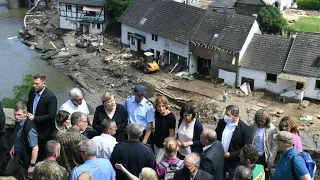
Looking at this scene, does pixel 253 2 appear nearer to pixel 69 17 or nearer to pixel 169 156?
pixel 69 17

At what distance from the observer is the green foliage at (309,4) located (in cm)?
4762

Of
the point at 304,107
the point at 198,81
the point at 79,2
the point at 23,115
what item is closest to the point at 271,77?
the point at 304,107

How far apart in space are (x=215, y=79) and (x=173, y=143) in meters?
26.8

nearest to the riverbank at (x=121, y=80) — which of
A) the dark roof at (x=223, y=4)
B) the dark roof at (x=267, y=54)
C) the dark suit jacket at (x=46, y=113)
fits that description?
the dark roof at (x=267, y=54)

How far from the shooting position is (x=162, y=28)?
1465 inches

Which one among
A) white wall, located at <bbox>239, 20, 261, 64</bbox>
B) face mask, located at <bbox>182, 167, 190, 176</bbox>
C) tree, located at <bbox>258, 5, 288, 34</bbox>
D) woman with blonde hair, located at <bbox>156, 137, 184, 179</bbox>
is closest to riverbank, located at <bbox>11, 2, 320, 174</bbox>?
white wall, located at <bbox>239, 20, 261, 64</bbox>

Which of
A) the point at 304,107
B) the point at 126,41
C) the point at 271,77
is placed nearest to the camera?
the point at 304,107

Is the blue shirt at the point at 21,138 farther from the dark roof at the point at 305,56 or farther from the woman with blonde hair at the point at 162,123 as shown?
the dark roof at the point at 305,56

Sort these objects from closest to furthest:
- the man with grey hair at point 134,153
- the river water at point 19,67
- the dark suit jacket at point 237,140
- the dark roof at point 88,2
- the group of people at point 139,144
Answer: the group of people at point 139,144 → the man with grey hair at point 134,153 → the dark suit jacket at point 237,140 → the river water at point 19,67 → the dark roof at point 88,2

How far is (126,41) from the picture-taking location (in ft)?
135

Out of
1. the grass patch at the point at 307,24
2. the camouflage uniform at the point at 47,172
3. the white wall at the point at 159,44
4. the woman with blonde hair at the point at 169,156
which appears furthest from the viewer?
the grass patch at the point at 307,24

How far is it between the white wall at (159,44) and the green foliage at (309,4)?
19474 mm

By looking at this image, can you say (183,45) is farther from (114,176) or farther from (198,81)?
(114,176)

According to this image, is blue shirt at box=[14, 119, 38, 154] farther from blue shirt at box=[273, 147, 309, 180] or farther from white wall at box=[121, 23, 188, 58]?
white wall at box=[121, 23, 188, 58]
